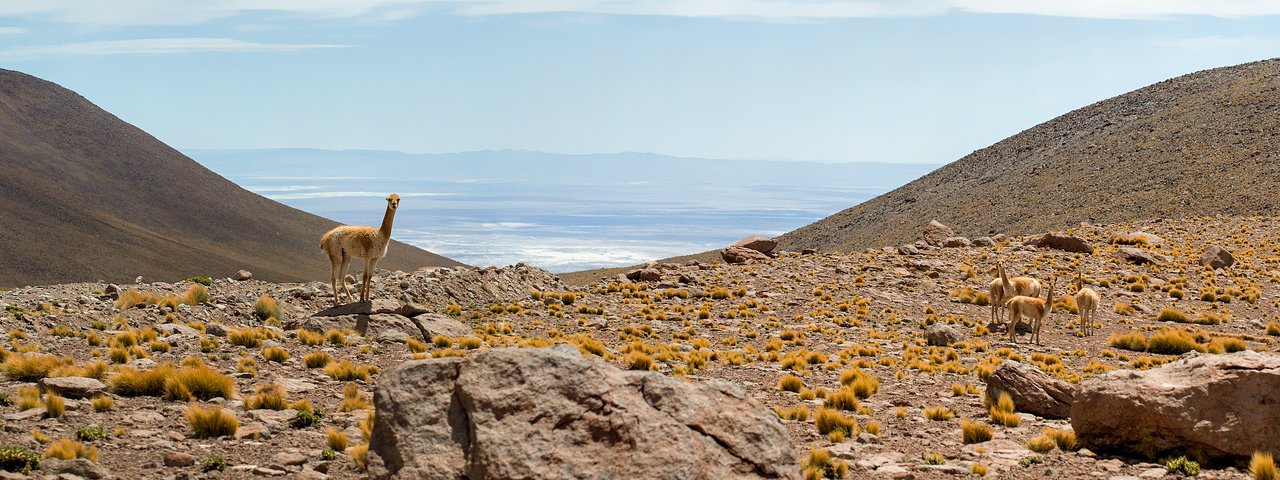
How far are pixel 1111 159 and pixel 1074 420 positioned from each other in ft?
257

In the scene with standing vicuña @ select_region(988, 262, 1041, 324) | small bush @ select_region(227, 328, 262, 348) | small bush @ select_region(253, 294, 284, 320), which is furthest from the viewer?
standing vicuña @ select_region(988, 262, 1041, 324)

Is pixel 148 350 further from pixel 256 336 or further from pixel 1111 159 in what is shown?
pixel 1111 159

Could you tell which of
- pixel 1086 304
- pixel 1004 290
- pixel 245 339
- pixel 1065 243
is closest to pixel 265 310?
pixel 245 339

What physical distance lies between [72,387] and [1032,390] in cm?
1268

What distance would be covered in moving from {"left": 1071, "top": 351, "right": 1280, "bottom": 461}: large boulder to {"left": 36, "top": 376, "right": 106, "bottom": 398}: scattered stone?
11902mm

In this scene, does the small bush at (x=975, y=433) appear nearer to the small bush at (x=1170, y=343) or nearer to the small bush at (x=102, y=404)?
the small bush at (x=102, y=404)

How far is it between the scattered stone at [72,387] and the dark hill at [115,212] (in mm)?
98696

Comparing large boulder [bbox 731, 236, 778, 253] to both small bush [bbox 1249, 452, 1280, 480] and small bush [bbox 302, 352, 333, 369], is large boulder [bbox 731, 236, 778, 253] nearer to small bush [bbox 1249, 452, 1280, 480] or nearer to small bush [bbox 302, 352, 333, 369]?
small bush [bbox 302, 352, 333, 369]

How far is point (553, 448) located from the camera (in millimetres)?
7777

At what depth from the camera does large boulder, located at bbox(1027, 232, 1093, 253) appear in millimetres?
38656

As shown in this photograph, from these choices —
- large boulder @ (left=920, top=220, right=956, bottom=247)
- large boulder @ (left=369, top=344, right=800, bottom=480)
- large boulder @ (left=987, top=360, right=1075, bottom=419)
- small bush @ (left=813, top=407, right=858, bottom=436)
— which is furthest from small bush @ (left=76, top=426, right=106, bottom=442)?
large boulder @ (left=920, top=220, right=956, bottom=247)

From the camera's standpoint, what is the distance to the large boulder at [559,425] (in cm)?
772

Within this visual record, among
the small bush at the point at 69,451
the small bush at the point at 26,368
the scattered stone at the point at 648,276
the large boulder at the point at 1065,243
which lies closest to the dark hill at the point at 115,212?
the scattered stone at the point at 648,276

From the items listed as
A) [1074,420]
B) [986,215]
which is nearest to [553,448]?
[1074,420]
